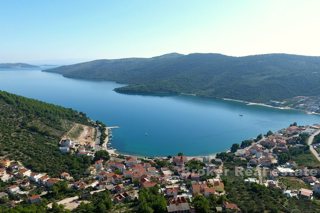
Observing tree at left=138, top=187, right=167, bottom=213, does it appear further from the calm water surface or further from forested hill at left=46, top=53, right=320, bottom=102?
forested hill at left=46, top=53, right=320, bottom=102

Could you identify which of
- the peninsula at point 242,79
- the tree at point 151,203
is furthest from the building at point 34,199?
the peninsula at point 242,79

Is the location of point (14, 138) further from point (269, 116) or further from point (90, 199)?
point (269, 116)

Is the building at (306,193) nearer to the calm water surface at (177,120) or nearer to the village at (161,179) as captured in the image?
the village at (161,179)

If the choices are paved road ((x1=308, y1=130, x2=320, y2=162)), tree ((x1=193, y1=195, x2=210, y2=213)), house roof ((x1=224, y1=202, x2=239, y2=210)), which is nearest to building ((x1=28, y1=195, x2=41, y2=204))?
tree ((x1=193, y1=195, x2=210, y2=213))

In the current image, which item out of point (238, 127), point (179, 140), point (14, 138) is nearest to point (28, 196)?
point (14, 138)

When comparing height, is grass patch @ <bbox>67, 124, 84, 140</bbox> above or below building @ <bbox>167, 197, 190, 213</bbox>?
below
